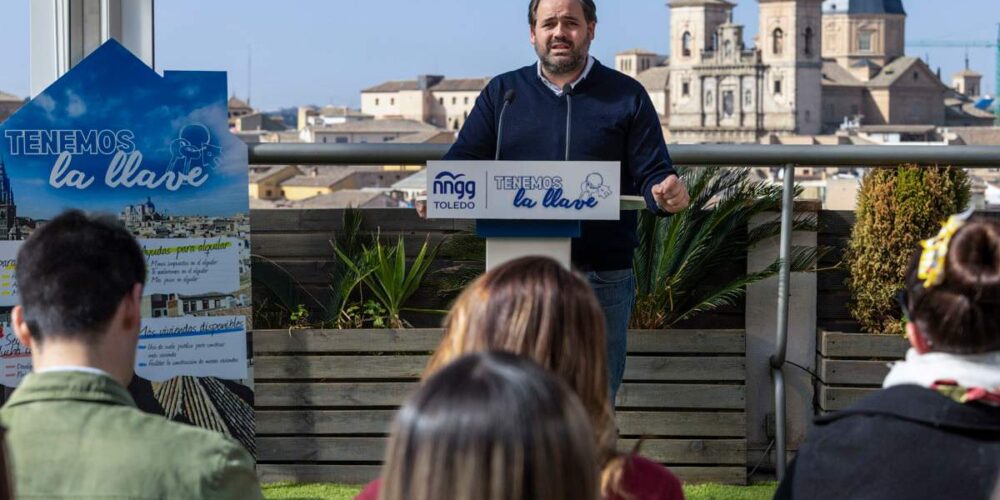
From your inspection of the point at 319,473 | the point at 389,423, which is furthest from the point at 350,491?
the point at 389,423

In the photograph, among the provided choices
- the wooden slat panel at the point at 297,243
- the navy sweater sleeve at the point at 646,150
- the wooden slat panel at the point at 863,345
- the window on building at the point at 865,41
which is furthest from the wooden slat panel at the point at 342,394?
the window on building at the point at 865,41

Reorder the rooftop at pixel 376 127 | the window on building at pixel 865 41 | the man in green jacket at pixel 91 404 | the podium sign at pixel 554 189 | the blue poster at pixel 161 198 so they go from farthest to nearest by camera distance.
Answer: the window on building at pixel 865 41, the rooftop at pixel 376 127, the blue poster at pixel 161 198, the podium sign at pixel 554 189, the man in green jacket at pixel 91 404

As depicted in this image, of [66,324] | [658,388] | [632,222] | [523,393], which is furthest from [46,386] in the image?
[658,388]

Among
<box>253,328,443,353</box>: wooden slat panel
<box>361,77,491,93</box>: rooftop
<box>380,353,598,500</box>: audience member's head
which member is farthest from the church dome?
<box>380,353,598,500</box>: audience member's head

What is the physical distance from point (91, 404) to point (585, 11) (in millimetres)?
1910

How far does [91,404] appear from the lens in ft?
5.57

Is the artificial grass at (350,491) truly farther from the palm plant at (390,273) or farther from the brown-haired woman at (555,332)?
the brown-haired woman at (555,332)

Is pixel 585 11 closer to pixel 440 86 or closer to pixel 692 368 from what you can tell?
pixel 692 368

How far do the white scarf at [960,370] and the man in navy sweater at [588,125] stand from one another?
5.05ft

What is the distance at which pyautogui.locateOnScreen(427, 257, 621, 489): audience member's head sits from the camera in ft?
5.57

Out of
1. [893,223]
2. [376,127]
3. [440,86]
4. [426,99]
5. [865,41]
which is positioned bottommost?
[893,223]

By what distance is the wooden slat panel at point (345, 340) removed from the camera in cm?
400

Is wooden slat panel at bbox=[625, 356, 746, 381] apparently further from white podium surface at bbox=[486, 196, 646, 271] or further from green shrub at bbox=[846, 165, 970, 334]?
white podium surface at bbox=[486, 196, 646, 271]

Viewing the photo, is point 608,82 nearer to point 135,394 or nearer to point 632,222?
point 632,222
